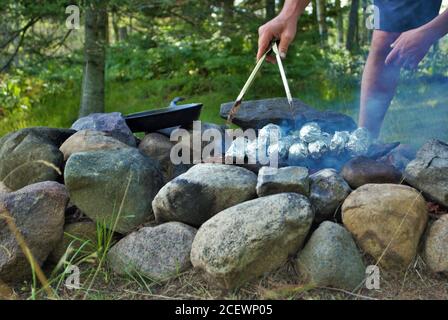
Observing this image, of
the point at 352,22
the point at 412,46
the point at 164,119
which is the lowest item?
the point at 164,119

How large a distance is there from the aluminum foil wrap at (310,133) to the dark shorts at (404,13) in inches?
44.2

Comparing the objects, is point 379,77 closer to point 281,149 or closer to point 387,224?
point 281,149

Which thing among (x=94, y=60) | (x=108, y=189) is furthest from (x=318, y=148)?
(x=94, y=60)

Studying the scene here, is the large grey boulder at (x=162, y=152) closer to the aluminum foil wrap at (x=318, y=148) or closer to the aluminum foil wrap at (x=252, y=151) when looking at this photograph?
the aluminum foil wrap at (x=252, y=151)

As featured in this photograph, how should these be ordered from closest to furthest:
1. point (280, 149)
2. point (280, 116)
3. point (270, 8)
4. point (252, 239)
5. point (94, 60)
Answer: point (252, 239) < point (280, 149) < point (280, 116) < point (94, 60) < point (270, 8)

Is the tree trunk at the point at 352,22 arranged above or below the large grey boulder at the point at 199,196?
above

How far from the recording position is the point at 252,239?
191 centimetres

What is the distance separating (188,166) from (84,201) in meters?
0.68

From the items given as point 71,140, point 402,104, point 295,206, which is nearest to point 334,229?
point 295,206

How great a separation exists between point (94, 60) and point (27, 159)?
2.74m

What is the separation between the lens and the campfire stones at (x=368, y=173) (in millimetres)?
2234

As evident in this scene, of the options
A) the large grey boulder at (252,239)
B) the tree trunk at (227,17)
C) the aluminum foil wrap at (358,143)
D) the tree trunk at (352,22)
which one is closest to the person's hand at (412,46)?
the aluminum foil wrap at (358,143)

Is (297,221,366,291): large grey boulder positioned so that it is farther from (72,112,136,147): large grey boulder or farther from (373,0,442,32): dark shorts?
(373,0,442,32): dark shorts
